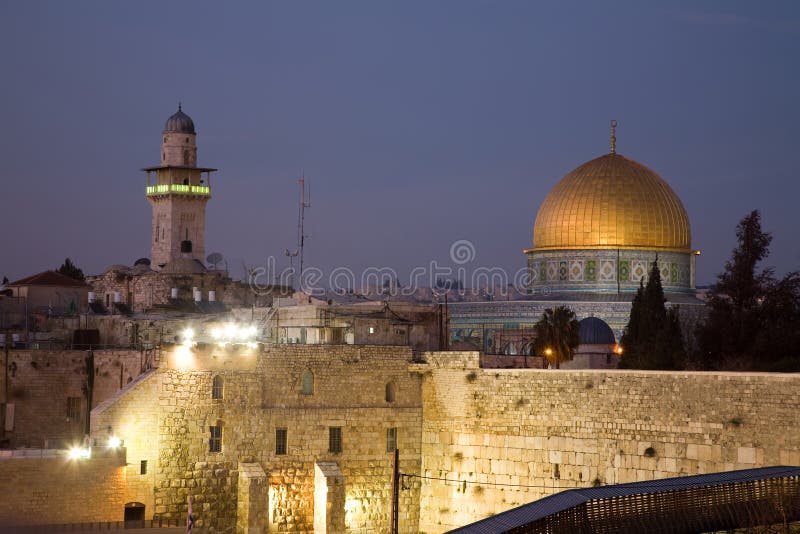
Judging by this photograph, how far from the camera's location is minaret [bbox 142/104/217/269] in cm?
5072

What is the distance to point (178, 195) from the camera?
50875mm

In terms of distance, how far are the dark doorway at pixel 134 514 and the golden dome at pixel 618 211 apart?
21.9m

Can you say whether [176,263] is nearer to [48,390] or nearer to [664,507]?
[48,390]

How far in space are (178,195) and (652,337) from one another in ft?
74.4

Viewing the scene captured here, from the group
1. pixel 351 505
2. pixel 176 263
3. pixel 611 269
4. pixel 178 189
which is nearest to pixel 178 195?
pixel 178 189

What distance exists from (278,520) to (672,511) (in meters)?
11.8

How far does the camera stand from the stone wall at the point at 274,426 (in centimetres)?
→ 2698

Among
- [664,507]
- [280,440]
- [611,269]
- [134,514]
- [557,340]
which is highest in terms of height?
[611,269]

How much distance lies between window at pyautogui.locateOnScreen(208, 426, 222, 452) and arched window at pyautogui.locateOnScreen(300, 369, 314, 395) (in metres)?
1.86

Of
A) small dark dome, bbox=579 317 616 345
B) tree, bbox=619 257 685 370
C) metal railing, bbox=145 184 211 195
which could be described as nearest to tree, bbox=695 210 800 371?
tree, bbox=619 257 685 370

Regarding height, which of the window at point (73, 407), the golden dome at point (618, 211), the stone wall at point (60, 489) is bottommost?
the stone wall at point (60, 489)

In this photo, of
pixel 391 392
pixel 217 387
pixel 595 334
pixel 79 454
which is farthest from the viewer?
pixel 595 334

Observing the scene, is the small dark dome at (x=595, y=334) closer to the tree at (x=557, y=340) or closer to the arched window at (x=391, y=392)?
the tree at (x=557, y=340)

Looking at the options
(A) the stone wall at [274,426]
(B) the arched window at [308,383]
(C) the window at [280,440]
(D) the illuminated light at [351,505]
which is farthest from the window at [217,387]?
(D) the illuminated light at [351,505]
